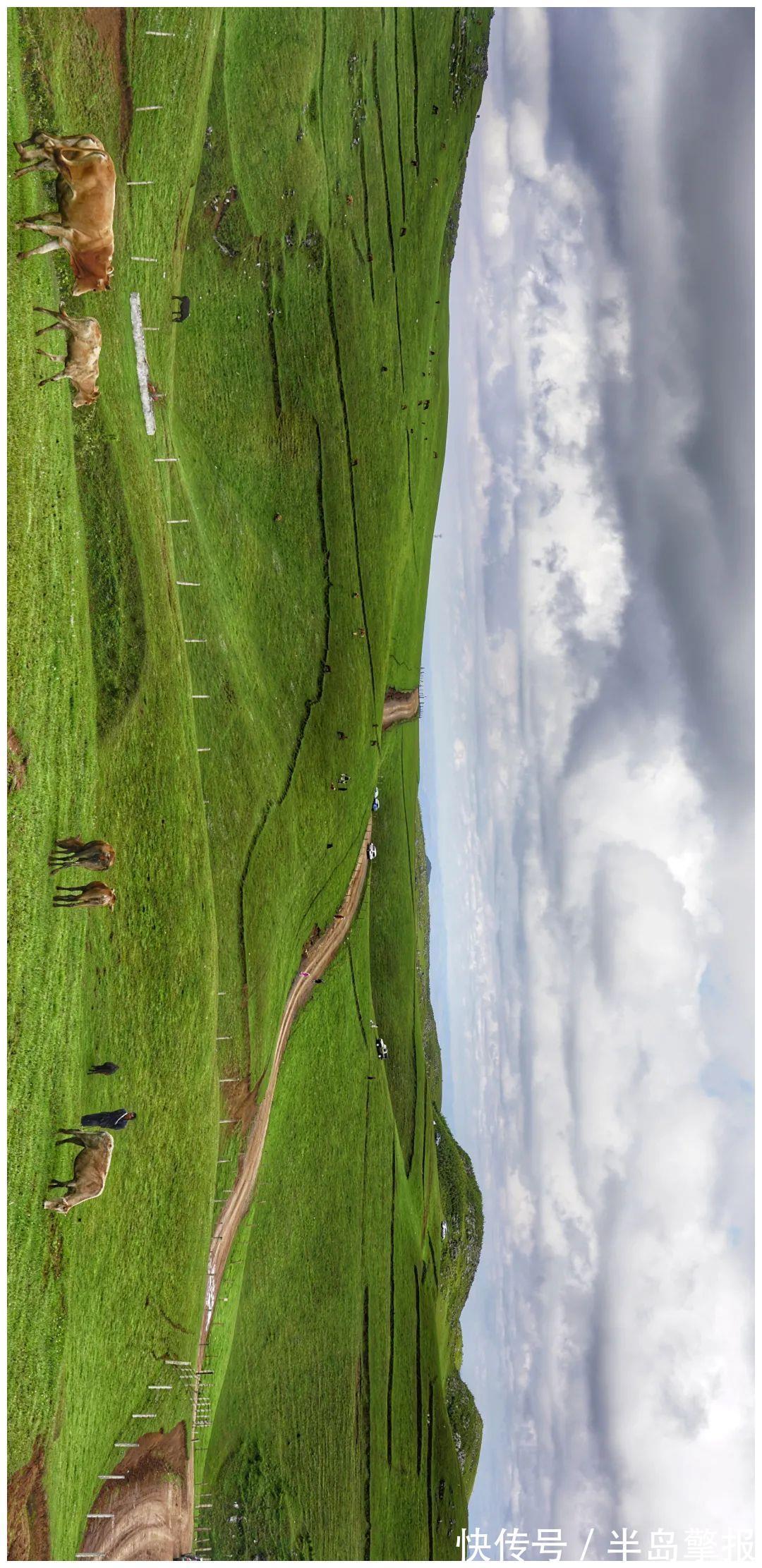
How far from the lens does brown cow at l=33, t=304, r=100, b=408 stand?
2672cm

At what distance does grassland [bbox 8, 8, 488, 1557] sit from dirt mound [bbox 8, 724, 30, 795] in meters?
0.39

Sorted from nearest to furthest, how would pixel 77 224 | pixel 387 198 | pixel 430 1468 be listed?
pixel 77 224
pixel 430 1468
pixel 387 198

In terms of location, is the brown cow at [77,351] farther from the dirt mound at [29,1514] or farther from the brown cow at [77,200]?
the dirt mound at [29,1514]

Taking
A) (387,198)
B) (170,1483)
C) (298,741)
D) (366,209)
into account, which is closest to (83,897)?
(170,1483)

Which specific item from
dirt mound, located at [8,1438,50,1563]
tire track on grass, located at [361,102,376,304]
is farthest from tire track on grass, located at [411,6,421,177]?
dirt mound, located at [8,1438,50,1563]

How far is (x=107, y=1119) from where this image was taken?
29.0m

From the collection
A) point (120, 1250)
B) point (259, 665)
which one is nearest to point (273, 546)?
point (259, 665)

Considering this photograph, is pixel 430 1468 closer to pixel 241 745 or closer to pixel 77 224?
pixel 241 745

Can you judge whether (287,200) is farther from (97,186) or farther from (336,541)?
(97,186)

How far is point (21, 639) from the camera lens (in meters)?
27.1

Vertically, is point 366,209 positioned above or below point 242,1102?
above

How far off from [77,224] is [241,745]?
23.5 meters

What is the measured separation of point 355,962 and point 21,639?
130ft

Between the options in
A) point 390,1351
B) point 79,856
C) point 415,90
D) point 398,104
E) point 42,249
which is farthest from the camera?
point 415,90
